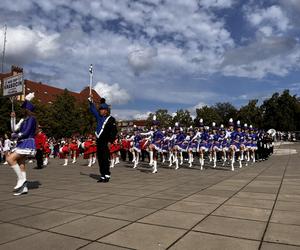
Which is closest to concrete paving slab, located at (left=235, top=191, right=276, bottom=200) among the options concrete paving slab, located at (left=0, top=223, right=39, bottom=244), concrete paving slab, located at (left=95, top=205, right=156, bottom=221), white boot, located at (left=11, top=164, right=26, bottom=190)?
concrete paving slab, located at (left=95, top=205, right=156, bottom=221)

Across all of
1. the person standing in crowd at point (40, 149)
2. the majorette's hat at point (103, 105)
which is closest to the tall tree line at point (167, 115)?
the person standing in crowd at point (40, 149)

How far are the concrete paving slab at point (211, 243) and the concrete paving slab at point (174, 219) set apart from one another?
499 millimetres

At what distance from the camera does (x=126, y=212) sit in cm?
571

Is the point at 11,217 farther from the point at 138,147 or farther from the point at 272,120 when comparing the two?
the point at 272,120

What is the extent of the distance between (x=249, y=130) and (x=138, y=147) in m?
7.25

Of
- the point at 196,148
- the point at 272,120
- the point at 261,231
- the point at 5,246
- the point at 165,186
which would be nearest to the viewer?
the point at 5,246

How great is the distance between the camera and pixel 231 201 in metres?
6.84

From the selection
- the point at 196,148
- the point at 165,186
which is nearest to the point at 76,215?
the point at 165,186

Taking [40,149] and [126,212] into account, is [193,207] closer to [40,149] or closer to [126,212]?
[126,212]

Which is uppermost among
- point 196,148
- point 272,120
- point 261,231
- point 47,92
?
point 47,92

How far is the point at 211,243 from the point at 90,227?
169 cm

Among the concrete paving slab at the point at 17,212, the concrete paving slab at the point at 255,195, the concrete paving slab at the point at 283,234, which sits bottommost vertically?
the concrete paving slab at the point at 283,234

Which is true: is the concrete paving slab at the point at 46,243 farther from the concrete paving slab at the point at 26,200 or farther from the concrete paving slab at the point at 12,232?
the concrete paving slab at the point at 26,200

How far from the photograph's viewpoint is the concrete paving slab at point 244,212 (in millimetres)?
5456
